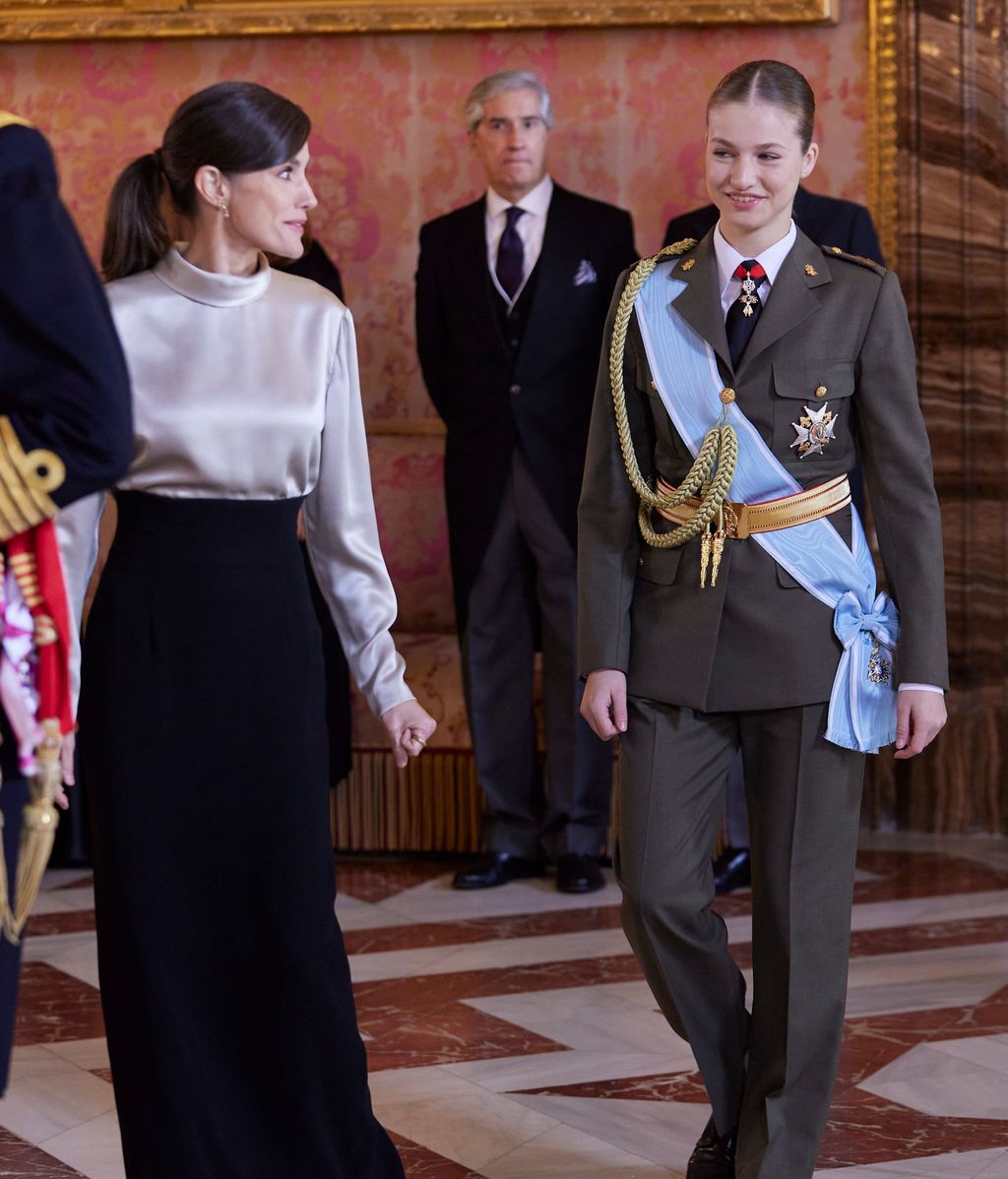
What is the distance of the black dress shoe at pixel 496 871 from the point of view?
166 inches

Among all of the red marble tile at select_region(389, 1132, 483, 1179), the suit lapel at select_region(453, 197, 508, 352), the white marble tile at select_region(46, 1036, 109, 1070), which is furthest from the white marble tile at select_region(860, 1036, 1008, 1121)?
the suit lapel at select_region(453, 197, 508, 352)

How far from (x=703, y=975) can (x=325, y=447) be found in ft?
2.89

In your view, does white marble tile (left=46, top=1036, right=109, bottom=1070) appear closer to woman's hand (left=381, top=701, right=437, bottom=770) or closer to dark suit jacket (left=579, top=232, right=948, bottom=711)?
woman's hand (left=381, top=701, right=437, bottom=770)

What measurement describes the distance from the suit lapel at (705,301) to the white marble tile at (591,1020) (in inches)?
52.1

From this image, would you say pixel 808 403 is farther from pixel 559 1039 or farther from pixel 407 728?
pixel 559 1039

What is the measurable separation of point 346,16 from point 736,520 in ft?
10.1

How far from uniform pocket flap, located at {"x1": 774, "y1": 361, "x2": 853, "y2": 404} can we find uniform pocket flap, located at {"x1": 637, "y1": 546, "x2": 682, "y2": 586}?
0.26 m

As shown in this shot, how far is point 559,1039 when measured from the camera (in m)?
3.14

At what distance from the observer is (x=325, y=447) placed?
86.5 inches

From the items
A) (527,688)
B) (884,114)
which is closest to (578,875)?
(527,688)

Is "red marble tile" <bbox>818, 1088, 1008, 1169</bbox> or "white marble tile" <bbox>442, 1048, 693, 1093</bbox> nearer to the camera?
"red marble tile" <bbox>818, 1088, 1008, 1169</bbox>

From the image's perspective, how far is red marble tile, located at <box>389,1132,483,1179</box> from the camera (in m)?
2.56

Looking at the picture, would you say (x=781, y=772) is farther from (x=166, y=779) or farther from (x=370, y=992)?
(x=370, y=992)

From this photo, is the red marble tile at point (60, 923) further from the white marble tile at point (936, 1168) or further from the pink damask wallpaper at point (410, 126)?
the white marble tile at point (936, 1168)
